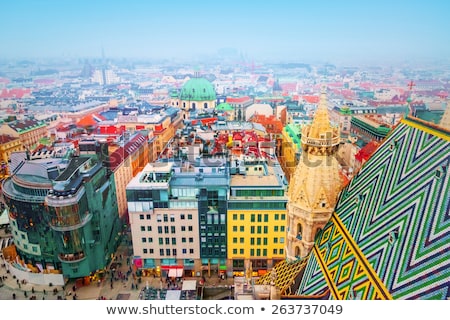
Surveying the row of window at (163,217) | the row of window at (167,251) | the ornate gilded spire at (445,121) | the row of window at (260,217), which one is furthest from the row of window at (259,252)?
the ornate gilded spire at (445,121)

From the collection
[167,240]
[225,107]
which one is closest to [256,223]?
[167,240]

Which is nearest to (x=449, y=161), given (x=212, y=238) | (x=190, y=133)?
(x=212, y=238)

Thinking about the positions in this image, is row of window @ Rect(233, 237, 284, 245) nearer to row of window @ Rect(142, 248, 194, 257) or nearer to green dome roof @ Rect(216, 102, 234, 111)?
row of window @ Rect(142, 248, 194, 257)

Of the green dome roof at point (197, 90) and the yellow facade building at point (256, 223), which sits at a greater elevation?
the green dome roof at point (197, 90)

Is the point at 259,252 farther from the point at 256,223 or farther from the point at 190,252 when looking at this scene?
the point at 190,252

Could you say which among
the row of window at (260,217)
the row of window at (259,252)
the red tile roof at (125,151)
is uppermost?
the red tile roof at (125,151)

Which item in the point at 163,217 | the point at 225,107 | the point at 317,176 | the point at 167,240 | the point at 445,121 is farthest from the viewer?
the point at 225,107

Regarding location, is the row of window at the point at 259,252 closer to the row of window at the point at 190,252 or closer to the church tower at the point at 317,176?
the row of window at the point at 190,252

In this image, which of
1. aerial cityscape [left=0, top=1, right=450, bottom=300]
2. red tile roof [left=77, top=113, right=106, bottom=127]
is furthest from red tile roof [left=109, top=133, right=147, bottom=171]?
red tile roof [left=77, top=113, right=106, bottom=127]
